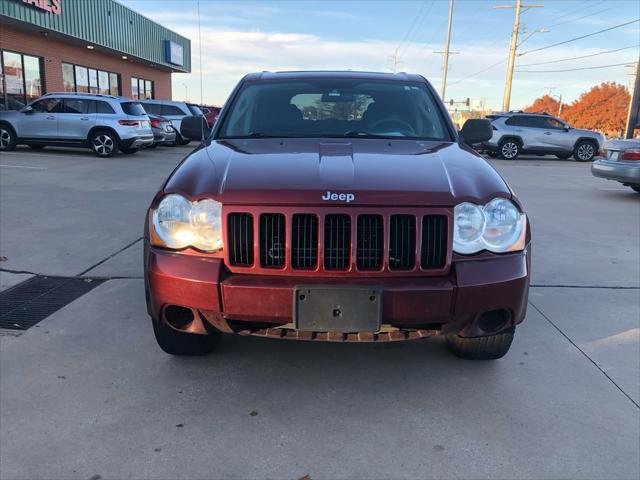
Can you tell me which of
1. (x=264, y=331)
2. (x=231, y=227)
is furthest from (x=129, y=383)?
(x=231, y=227)

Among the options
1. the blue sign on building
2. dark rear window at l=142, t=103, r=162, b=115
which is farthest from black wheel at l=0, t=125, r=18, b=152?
the blue sign on building

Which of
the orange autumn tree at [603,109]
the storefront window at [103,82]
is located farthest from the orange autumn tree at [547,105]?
the storefront window at [103,82]

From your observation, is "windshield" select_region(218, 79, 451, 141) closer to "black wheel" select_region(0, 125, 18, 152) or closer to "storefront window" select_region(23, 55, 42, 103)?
"black wheel" select_region(0, 125, 18, 152)

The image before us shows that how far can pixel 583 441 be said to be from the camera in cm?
246

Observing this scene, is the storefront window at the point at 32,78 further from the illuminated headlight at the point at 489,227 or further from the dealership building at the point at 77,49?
the illuminated headlight at the point at 489,227

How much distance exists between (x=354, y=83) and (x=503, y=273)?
2157 millimetres

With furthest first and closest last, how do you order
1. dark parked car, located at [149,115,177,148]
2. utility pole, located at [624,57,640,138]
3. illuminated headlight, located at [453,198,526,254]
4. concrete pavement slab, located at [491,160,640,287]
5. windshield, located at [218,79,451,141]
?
1. utility pole, located at [624,57,640,138]
2. dark parked car, located at [149,115,177,148]
3. concrete pavement slab, located at [491,160,640,287]
4. windshield, located at [218,79,451,141]
5. illuminated headlight, located at [453,198,526,254]

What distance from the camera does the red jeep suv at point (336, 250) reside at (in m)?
2.39

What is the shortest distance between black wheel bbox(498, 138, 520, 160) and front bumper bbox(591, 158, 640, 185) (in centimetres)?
922

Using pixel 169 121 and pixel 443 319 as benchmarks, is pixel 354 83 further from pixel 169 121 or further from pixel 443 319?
pixel 169 121

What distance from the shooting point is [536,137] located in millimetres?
19406

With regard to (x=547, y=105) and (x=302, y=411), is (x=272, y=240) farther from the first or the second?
(x=547, y=105)

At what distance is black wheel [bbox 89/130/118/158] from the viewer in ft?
47.4

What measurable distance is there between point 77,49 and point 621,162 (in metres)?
21.4
